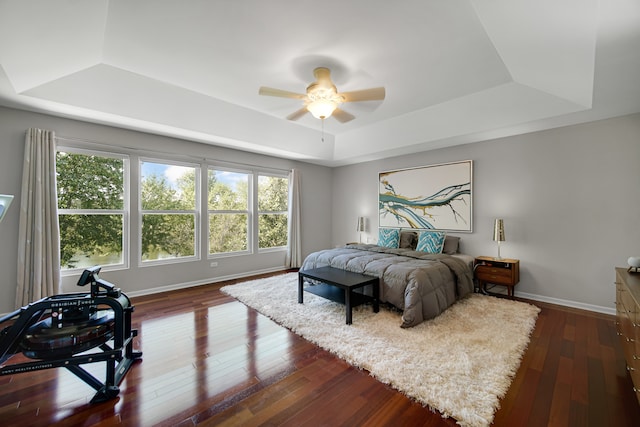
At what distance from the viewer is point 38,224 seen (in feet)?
10.7

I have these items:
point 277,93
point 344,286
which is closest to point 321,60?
point 277,93

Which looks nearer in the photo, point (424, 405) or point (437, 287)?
point (424, 405)

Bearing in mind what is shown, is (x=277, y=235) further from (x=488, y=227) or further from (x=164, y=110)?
(x=488, y=227)

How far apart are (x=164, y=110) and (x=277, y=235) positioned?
325 cm

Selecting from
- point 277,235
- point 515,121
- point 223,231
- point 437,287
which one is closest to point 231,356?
point 437,287

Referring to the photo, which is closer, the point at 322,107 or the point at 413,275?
the point at 322,107

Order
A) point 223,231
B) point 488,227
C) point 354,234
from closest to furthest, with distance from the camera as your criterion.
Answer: point 488,227, point 223,231, point 354,234

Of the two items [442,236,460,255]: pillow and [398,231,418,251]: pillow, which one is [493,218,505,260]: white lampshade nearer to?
[442,236,460,255]: pillow

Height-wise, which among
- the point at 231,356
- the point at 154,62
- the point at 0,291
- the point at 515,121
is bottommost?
the point at 231,356

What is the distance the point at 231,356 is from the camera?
7.98 feet

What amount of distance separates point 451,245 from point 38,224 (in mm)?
5843

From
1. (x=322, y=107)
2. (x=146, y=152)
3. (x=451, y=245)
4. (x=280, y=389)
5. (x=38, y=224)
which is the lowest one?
(x=280, y=389)

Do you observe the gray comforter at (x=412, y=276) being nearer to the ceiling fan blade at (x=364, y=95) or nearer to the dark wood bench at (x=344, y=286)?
the dark wood bench at (x=344, y=286)

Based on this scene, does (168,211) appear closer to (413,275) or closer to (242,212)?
(242,212)
